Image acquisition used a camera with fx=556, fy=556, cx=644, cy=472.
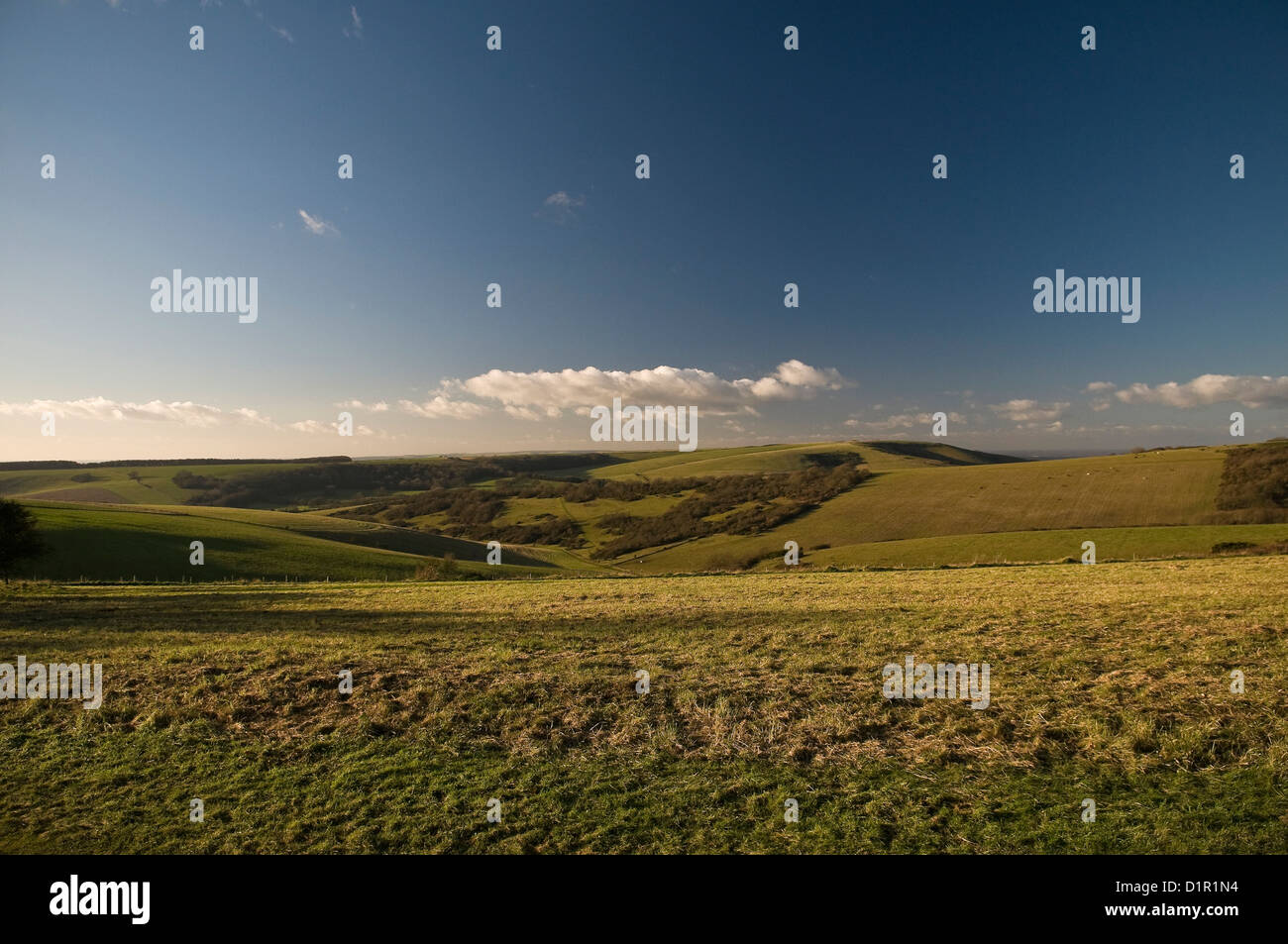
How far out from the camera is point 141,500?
146125 millimetres

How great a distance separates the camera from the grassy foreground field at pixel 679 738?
6648mm

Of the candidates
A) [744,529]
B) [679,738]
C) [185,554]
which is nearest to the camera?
[679,738]

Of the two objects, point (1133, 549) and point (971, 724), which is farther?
point (1133, 549)

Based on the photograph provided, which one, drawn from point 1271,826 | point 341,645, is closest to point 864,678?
point 1271,826

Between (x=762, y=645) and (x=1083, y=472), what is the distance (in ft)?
382

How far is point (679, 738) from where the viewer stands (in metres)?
9.22

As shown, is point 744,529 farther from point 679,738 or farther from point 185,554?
point 679,738

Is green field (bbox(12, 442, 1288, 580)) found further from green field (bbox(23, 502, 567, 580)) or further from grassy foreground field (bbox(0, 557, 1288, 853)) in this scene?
grassy foreground field (bbox(0, 557, 1288, 853))

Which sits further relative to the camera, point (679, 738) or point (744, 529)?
point (744, 529)

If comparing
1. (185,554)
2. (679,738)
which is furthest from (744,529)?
(679,738)

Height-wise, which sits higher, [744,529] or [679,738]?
[679,738]

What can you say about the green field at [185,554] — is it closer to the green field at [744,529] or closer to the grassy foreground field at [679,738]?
the green field at [744,529]

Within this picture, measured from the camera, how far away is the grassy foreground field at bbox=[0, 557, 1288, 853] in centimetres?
665
